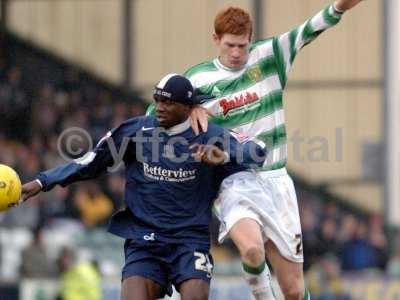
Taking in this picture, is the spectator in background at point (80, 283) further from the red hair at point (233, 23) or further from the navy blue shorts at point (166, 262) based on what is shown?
the red hair at point (233, 23)

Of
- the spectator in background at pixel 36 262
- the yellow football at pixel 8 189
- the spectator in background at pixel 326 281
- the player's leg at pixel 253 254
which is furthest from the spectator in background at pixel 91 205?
the yellow football at pixel 8 189

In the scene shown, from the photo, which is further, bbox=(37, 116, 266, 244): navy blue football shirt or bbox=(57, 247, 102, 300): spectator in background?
bbox=(57, 247, 102, 300): spectator in background

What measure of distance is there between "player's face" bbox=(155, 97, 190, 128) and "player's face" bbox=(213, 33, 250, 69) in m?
0.72

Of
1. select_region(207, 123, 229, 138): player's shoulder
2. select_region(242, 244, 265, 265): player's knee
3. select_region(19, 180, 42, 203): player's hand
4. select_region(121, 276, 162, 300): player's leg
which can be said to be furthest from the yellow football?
select_region(242, 244, 265, 265): player's knee

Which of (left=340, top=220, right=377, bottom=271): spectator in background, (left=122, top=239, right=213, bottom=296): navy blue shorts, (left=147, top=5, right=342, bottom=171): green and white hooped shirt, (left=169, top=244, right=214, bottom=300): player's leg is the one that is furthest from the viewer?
(left=340, top=220, right=377, bottom=271): spectator in background

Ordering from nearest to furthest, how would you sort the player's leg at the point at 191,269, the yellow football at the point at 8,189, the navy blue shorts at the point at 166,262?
1. the yellow football at the point at 8,189
2. the player's leg at the point at 191,269
3. the navy blue shorts at the point at 166,262

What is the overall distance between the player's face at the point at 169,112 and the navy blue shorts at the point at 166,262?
92 centimetres

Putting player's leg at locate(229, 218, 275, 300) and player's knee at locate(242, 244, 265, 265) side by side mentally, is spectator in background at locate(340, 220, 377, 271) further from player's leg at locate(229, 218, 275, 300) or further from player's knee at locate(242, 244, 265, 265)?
player's knee at locate(242, 244, 265, 265)

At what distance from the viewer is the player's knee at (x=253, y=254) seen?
34.6 feet

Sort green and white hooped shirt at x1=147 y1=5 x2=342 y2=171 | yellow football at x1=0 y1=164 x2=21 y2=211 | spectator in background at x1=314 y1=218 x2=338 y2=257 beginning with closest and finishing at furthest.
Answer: yellow football at x1=0 y1=164 x2=21 y2=211, green and white hooped shirt at x1=147 y1=5 x2=342 y2=171, spectator in background at x1=314 y1=218 x2=338 y2=257

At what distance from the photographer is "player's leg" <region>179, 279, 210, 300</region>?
1019 centimetres

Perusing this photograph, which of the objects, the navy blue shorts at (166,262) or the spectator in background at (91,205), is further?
the spectator in background at (91,205)

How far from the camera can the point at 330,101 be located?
2581cm

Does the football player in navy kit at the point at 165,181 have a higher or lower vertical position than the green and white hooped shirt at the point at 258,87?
lower
